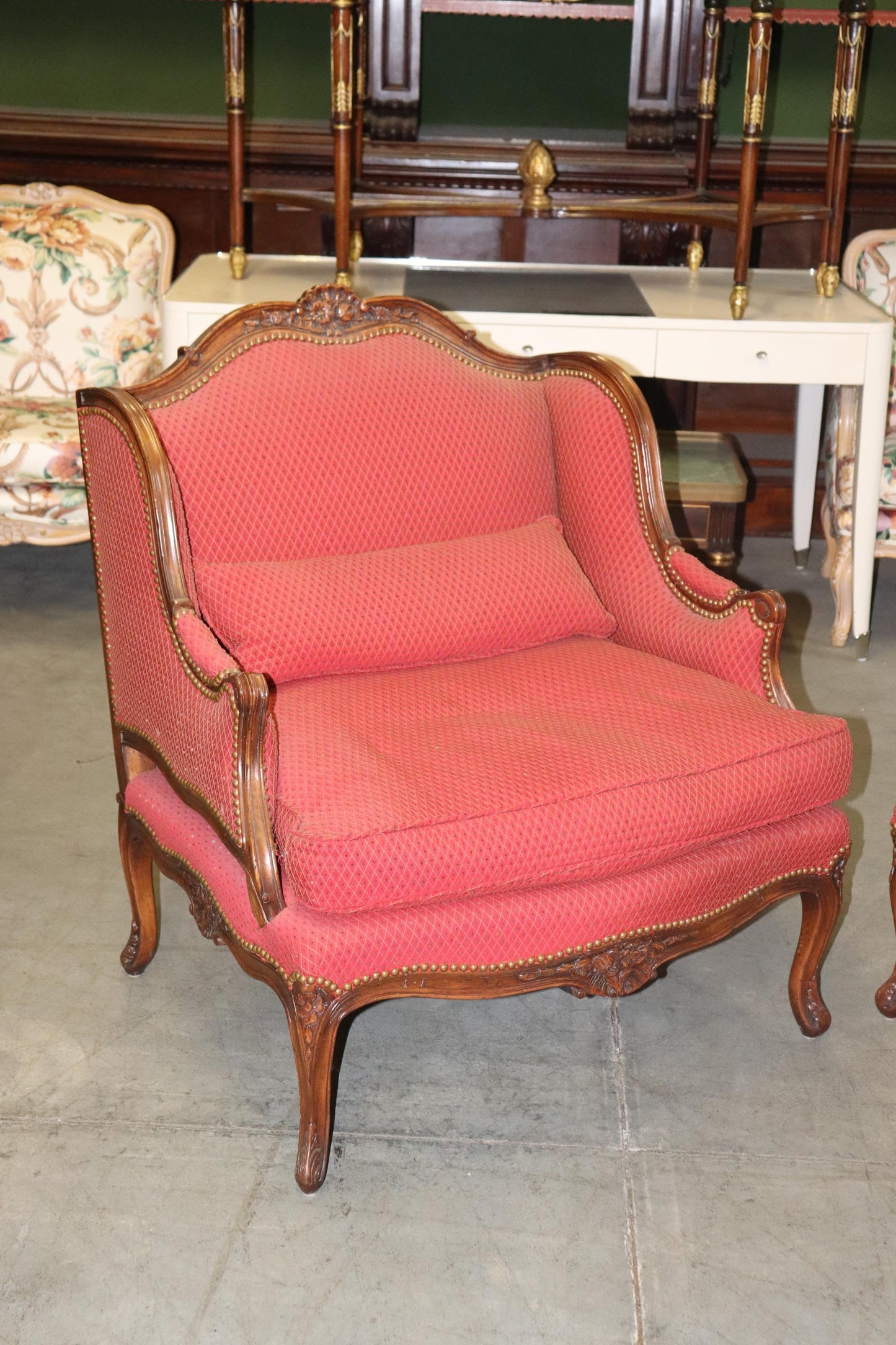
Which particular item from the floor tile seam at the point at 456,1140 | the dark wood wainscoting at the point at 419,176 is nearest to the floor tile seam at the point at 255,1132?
the floor tile seam at the point at 456,1140

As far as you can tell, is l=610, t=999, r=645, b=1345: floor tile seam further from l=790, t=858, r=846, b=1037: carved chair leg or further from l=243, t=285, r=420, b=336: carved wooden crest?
l=243, t=285, r=420, b=336: carved wooden crest

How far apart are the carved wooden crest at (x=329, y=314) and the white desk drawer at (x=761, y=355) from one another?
1272mm

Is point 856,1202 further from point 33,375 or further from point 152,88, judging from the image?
point 152,88

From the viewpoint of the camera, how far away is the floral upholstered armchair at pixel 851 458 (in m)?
3.75

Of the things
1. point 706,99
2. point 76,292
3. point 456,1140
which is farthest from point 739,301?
point 456,1140

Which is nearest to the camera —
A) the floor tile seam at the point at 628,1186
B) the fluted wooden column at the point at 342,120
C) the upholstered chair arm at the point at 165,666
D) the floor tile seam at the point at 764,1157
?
the floor tile seam at the point at 628,1186

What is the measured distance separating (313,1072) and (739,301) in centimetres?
234

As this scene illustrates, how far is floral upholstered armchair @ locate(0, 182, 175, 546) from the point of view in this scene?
399 cm

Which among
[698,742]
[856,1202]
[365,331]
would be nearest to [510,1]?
[365,331]

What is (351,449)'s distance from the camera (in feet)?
7.76

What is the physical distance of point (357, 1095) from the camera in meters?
2.13

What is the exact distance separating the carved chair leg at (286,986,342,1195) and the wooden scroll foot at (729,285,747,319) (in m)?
2.29

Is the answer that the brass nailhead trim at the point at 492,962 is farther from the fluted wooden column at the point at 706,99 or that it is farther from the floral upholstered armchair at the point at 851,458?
the fluted wooden column at the point at 706,99

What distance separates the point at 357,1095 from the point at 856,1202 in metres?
0.71
